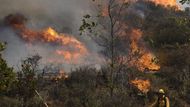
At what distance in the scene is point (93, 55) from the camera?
58438mm

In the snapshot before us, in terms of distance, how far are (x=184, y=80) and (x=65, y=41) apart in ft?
69.5

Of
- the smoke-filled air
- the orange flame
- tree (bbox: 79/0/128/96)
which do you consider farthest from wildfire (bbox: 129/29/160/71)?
the orange flame

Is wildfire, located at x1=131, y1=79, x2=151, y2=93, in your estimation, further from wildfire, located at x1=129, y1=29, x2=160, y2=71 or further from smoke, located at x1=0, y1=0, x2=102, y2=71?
smoke, located at x1=0, y1=0, x2=102, y2=71

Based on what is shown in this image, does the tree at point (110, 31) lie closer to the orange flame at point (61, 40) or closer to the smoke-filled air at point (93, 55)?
the smoke-filled air at point (93, 55)

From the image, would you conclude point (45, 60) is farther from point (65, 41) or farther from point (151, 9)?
point (151, 9)

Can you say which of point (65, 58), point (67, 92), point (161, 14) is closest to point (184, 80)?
point (67, 92)

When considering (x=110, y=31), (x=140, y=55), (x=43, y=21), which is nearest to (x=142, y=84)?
(x=140, y=55)

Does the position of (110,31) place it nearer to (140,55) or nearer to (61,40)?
(61,40)

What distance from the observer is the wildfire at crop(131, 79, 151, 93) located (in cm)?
4403

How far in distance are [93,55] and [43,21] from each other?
11209 millimetres

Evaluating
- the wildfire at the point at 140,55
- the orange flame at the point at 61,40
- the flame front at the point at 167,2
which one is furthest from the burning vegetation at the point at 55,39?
the flame front at the point at 167,2

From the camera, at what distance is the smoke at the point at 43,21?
55938mm

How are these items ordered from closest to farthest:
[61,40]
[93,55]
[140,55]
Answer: [140,55], [93,55], [61,40]

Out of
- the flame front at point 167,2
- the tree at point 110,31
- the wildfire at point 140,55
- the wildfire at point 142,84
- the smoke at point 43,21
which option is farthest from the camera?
the flame front at point 167,2
